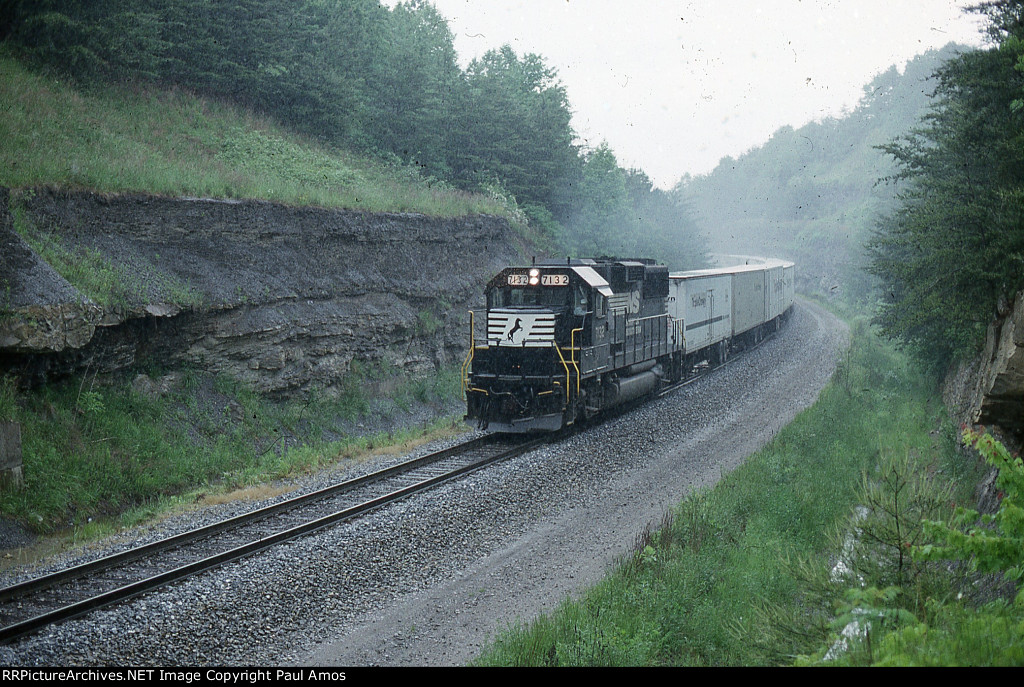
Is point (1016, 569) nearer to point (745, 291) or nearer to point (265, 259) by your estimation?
point (265, 259)

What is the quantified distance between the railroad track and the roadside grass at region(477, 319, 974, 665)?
383 cm

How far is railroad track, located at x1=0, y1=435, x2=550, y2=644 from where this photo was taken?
7512 millimetres

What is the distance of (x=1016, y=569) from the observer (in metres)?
5.03

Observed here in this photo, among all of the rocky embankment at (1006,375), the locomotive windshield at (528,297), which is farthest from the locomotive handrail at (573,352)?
the rocky embankment at (1006,375)

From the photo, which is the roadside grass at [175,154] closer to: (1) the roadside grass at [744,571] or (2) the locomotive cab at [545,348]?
(2) the locomotive cab at [545,348]

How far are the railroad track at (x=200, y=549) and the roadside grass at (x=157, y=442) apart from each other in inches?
65.3

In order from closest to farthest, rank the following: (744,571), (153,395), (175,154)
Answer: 1. (744,571)
2. (153,395)
3. (175,154)

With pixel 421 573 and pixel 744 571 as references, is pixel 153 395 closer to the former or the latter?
pixel 421 573

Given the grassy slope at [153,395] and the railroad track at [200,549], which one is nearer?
the railroad track at [200,549]

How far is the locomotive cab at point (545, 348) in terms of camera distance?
1520 cm

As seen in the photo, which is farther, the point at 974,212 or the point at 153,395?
the point at 153,395

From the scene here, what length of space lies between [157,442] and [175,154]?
33.1ft

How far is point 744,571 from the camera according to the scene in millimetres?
8164

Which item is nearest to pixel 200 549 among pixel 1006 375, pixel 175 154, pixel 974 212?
pixel 1006 375
